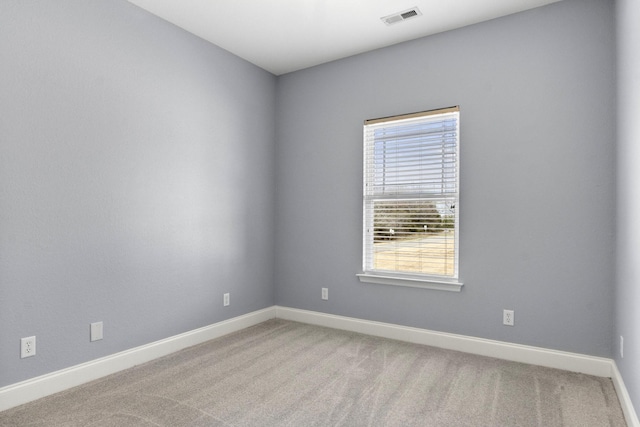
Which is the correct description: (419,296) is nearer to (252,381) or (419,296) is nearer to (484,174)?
(484,174)

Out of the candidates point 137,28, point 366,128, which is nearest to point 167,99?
point 137,28

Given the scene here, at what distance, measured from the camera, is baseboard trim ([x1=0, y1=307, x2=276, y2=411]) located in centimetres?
227

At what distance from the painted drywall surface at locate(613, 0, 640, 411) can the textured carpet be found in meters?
0.37

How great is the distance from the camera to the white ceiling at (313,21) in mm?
2896

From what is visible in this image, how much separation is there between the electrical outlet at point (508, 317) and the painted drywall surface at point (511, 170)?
0.12 feet

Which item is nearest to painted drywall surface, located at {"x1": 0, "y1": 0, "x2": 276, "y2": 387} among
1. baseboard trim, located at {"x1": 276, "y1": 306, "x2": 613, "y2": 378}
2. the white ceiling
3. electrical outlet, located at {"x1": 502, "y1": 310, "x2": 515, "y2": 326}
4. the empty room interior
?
the empty room interior

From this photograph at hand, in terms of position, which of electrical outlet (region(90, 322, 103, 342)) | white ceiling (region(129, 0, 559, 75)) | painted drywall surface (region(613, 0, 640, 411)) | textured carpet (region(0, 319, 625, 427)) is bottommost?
textured carpet (region(0, 319, 625, 427))

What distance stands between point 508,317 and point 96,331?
3063 millimetres

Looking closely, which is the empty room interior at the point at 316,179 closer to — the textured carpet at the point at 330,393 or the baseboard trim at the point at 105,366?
the baseboard trim at the point at 105,366

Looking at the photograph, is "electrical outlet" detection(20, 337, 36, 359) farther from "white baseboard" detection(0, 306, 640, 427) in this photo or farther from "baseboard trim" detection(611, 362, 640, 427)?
"baseboard trim" detection(611, 362, 640, 427)

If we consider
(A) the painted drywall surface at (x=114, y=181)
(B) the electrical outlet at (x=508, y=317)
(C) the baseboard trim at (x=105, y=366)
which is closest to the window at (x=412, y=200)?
(B) the electrical outlet at (x=508, y=317)

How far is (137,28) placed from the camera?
116 inches

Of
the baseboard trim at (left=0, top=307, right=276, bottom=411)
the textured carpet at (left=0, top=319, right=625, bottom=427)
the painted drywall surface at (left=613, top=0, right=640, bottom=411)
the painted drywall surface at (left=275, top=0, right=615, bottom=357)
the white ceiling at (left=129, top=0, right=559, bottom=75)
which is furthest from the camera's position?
the white ceiling at (left=129, top=0, right=559, bottom=75)

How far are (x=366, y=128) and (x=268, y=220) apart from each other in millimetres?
1459
